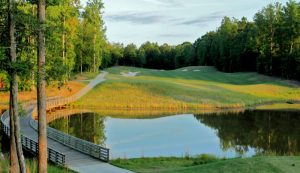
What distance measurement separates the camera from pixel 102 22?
86.6 m

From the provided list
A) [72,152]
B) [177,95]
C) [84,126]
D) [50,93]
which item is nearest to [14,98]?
[72,152]

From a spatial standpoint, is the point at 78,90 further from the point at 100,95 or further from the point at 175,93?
the point at 175,93

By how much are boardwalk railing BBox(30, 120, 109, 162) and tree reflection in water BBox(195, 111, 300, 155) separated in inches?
433

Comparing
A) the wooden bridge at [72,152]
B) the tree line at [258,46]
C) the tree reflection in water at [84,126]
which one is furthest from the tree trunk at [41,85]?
the tree line at [258,46]

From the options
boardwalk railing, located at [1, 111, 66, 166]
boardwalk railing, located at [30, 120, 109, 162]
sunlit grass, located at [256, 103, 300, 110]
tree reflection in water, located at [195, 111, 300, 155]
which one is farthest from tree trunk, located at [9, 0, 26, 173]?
sunlit grass, located at [256, 103, 300, 110]

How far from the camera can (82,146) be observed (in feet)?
88.6

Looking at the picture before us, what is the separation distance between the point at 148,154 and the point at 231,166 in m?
11.3

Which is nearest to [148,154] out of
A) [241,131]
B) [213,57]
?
[241,131]

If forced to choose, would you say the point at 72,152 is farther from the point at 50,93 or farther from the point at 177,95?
the point at 177,95

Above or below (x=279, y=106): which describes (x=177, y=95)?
above

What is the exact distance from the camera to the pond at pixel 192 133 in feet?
102

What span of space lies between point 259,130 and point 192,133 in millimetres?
7155

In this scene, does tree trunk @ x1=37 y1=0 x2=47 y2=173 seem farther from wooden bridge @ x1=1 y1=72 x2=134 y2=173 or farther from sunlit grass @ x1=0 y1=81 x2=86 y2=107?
sunlit grass @ x1=0 y1=81 x2=86 y2=107

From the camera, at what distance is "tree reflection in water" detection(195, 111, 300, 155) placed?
106 ft
